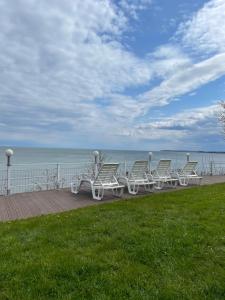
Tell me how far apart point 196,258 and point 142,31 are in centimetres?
1043

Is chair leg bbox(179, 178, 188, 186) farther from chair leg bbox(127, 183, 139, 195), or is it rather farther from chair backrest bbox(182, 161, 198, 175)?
chair leg bbox(127, 183, 139, 195)

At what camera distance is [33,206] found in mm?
7465

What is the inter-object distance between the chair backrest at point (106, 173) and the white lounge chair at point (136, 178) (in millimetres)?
759

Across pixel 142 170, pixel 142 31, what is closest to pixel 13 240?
pixel 142 170

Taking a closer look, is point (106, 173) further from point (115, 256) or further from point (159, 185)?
point (115, 256)

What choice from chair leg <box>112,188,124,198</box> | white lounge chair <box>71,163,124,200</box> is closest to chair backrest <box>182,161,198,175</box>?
chair leg <box>112,188,124,198</box>

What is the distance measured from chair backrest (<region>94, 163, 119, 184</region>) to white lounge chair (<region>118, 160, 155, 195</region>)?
0.76m

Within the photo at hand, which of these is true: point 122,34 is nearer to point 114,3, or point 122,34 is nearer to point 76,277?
point 114,3

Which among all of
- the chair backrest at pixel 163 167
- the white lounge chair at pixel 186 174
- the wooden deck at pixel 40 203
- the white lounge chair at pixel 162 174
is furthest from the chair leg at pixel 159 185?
the wooden deck at pixel 40 203

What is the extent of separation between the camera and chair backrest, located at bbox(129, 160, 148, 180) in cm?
981

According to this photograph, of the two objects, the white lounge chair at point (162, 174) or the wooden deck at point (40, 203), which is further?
the white lounge chair at point (162, 174)

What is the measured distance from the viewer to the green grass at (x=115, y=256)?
10.7 ft

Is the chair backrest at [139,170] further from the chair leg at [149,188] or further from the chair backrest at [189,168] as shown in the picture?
the chair backrest at [189,168]

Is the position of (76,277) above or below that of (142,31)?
below
